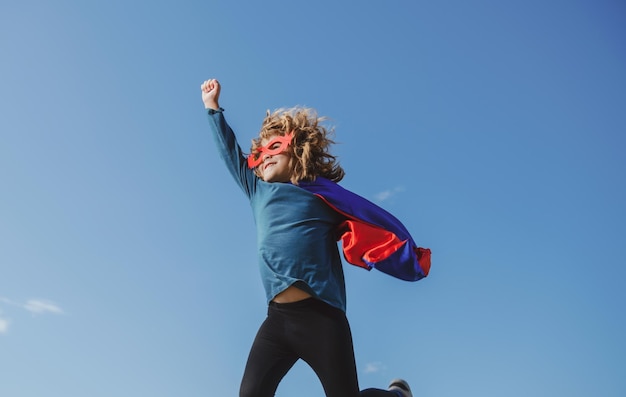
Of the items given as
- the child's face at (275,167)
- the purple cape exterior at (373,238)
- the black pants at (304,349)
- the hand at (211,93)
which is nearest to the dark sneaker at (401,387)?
the black pants at (304,349)

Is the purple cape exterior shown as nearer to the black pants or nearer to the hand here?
the black pants

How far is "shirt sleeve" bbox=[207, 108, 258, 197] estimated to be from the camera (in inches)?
162

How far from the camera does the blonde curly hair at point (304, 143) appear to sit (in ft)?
13.4

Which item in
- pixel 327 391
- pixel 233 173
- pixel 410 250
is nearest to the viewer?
pixel 327 391

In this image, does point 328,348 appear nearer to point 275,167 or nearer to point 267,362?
point 267,362

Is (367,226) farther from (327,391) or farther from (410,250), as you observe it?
(327,391)

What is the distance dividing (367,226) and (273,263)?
0.67 meters

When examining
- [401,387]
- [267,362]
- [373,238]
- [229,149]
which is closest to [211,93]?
[229,149]

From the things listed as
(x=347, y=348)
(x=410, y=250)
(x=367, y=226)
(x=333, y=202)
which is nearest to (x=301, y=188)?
(x=333, y=202)

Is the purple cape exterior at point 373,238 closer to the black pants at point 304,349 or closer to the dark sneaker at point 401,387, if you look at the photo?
the black pants at point 304,349

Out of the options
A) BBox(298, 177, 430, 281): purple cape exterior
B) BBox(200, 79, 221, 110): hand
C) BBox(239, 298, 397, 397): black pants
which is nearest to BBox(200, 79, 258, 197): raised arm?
BBox(200, 79, 221, 110): hand

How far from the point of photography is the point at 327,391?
11.6 feet

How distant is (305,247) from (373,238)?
481 mm

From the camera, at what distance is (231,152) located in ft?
13.7
